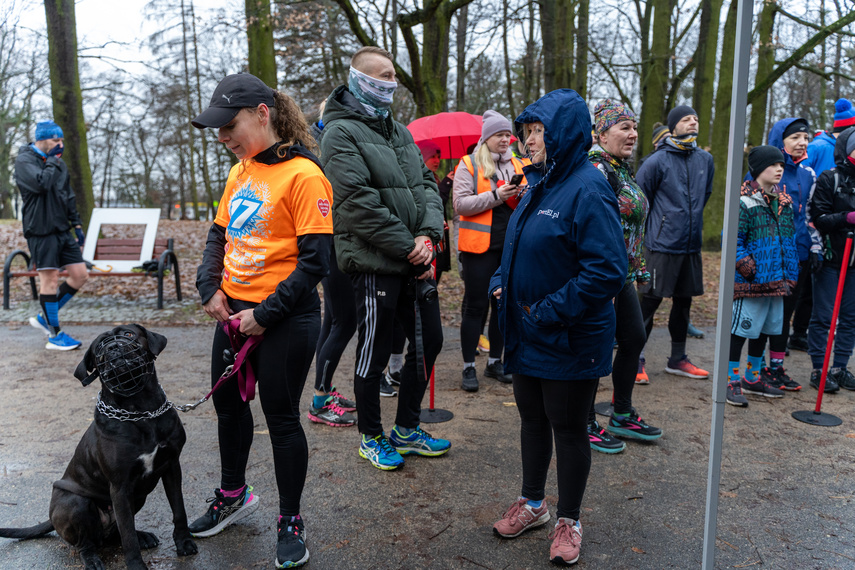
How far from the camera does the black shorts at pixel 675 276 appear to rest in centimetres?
548

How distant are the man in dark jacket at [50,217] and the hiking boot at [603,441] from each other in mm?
5571

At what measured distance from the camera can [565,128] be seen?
9.03ft

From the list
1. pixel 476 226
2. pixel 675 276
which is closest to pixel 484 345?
pixel 476 226

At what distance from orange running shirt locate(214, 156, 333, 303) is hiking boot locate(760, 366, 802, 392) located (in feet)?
14.8

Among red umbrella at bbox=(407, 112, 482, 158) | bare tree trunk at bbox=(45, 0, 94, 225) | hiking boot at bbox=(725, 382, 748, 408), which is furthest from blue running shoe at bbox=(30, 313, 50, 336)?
hiking boot at bbox=(725, 382, 748, 408)

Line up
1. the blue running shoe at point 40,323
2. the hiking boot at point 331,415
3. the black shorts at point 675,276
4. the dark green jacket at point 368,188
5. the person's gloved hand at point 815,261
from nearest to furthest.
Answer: the dark green jacket at point 368,188 < the hiking boot at point 331,415 < the black shorts at point 675,276 < the person's gloved hand at point 815,261 < the blue running shoe at point 40,323

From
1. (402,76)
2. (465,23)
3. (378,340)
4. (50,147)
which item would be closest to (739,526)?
(378,340)

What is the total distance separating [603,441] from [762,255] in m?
2.20

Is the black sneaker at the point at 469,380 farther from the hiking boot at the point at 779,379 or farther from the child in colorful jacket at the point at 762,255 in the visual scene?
the hiking boot at the point at 779,379

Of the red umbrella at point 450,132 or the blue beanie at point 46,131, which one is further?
the red umbrella at point 450,132

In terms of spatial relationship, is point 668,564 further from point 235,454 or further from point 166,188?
point 166,188

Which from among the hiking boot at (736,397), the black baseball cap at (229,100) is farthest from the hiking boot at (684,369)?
the black baseball cap at (229,100)

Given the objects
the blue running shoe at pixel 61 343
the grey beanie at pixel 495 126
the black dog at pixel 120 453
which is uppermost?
the grey beanie at pixel 495 126

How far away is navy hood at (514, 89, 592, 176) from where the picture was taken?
2752 millimetres
